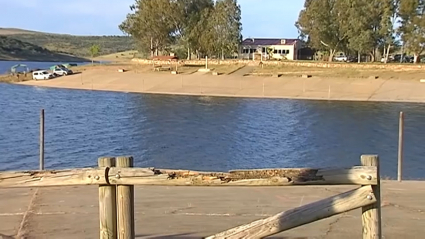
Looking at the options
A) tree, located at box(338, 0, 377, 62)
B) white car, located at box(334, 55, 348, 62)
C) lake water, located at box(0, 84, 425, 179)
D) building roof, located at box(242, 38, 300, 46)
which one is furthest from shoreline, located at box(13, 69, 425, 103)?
building roof, located at box(242, 38, 300, 46)

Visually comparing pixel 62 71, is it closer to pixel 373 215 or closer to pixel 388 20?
pixel 388 20

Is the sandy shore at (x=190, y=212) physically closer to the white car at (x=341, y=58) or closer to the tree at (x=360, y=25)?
the tree at (x=360, y=25)

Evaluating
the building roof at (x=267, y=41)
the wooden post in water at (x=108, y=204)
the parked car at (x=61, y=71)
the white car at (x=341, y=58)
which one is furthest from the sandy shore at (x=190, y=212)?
the building roof at (x=267, y=41)

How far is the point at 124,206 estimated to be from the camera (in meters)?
4.98

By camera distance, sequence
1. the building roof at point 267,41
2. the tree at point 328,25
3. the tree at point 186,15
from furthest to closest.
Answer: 1. the building roof at point 267,41
2. the tree at point 186,15
3. the tree at point 328,25

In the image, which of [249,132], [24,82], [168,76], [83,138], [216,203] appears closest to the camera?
[216,203]

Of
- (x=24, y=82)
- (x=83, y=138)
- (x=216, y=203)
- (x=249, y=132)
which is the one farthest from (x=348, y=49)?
(x=216, y=203)

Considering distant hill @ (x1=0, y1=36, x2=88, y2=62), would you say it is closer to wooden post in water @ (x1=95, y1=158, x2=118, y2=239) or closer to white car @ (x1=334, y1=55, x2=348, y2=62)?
white car @ (x1=334, y1=55, x2=348, y2=62)

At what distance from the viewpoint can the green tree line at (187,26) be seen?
83562 millimetres

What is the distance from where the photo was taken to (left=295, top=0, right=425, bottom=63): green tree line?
73000mm

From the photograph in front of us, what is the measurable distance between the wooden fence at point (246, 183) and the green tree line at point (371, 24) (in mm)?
70436

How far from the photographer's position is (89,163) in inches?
842

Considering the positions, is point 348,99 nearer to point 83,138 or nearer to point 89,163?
point 83,138

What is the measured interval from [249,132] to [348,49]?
2101 inches
